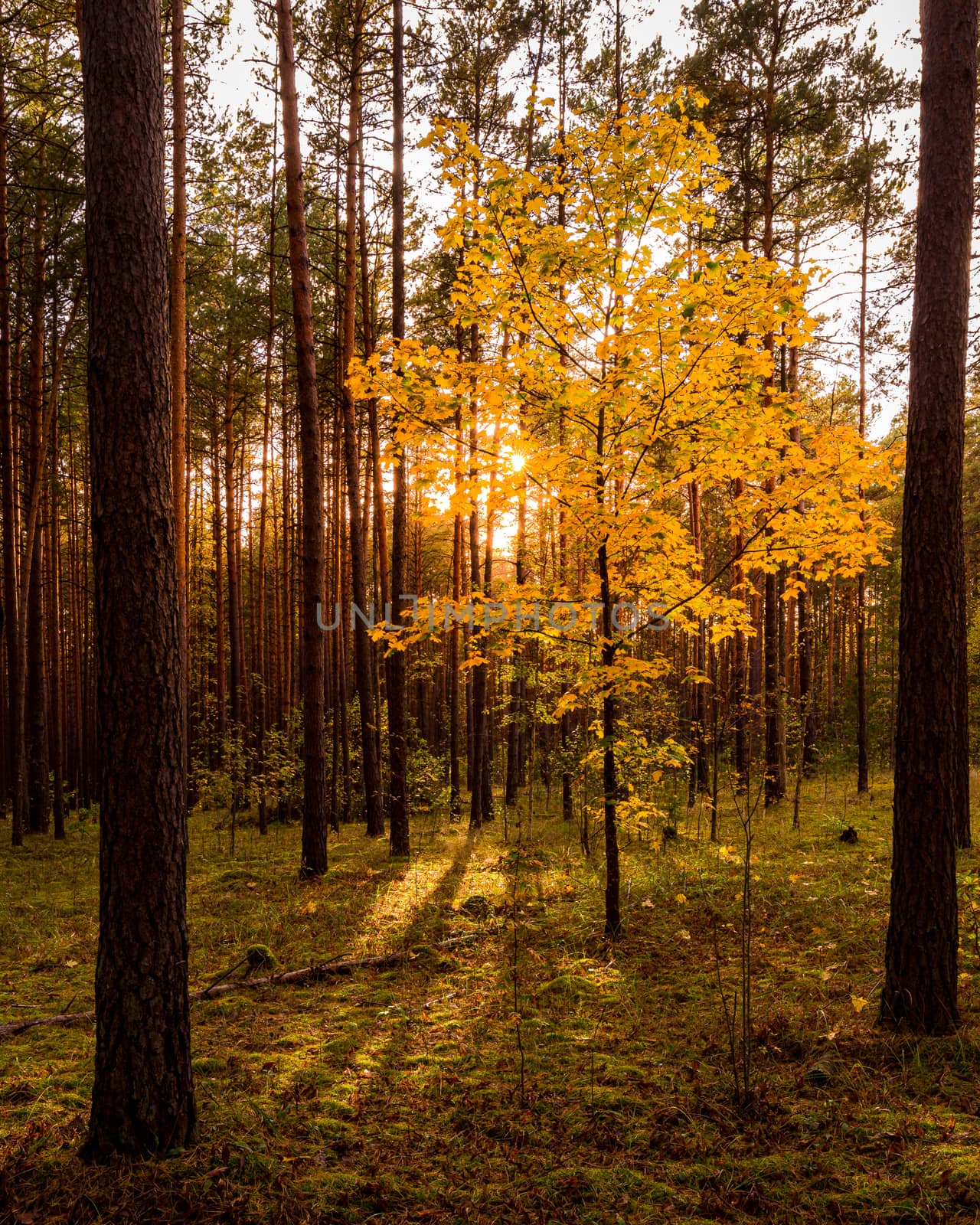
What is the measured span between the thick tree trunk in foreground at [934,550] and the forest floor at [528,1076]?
46 cm

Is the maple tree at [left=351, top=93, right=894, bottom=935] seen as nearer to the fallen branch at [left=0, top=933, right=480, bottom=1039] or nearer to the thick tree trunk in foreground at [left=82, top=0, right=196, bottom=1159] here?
the fallen branch at [left=0, top=933, right=480, bottom=1039]

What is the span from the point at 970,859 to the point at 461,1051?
6950 millimetres

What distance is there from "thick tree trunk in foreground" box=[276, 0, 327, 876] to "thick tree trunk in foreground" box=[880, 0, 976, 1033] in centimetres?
652

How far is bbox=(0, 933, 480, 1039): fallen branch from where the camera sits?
4570 millimetres

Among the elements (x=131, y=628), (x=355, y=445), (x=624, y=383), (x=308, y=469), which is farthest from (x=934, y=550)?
(x=355, y=445)

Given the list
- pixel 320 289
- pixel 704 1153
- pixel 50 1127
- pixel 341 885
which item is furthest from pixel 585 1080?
pixel 320 289

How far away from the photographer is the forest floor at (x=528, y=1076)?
2854 millimetres

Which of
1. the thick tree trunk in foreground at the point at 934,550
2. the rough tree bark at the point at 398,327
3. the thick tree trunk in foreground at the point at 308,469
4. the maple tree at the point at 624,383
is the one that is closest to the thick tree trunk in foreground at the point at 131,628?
the maple tree at the point at 624,383

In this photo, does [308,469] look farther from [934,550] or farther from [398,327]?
[934,550]

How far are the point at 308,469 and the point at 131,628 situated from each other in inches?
240

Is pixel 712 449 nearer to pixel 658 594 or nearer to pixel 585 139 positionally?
pixel 658 594

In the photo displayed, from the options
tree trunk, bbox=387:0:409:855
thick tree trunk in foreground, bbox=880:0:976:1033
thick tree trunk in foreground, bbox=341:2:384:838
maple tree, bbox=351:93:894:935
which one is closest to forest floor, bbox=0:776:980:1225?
thick tree trunk in foreground, bbox=880:0:976:1033

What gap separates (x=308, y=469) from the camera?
28.8 feet

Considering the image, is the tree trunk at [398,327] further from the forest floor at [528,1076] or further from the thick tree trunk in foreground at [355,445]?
the forest floor at [528,1076]
